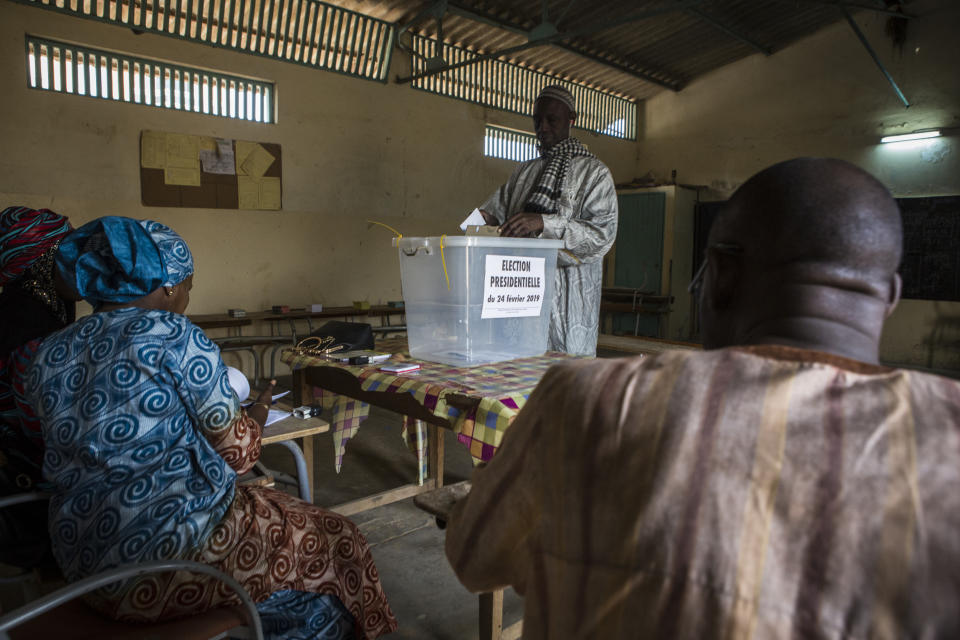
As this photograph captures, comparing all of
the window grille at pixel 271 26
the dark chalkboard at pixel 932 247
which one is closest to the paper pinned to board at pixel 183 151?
the window grille at pixel 271 26

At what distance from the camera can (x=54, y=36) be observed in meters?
4.50

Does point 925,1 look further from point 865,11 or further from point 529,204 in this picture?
point 529,204

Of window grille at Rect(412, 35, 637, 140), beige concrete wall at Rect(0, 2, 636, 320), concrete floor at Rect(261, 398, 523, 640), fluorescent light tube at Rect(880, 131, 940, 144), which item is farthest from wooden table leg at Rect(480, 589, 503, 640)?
fluorescent light tube at Rect(880, 131, 940, 144)

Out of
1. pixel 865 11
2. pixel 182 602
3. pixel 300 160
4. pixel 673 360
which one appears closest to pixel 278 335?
pixel 300 160

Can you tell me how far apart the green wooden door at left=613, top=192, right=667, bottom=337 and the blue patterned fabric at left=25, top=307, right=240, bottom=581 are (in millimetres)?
7493

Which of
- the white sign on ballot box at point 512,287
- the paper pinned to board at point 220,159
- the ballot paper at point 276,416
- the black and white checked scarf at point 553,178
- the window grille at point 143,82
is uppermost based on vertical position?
the window grille at point 143,82

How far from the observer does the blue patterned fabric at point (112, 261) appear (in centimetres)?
137

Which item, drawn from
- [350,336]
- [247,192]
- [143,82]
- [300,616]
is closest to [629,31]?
[247,192]

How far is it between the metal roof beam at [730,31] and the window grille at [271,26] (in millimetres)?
3532

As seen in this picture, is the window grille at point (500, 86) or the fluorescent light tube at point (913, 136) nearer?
the window grille at point (500, 86)

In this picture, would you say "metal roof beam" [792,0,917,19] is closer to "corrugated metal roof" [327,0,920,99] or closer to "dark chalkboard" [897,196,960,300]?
"corrugated metal roof" [327,0,920,99]

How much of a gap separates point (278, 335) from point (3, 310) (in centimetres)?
396

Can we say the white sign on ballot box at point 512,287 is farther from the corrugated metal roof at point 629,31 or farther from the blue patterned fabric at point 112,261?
the corrugated metal roof at point 629,31

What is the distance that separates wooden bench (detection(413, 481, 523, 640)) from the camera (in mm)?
1250
